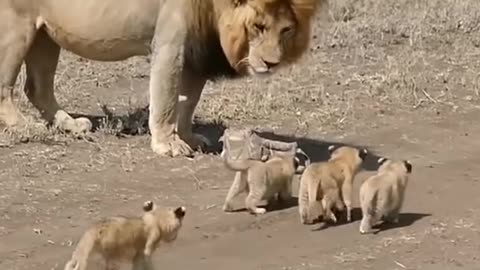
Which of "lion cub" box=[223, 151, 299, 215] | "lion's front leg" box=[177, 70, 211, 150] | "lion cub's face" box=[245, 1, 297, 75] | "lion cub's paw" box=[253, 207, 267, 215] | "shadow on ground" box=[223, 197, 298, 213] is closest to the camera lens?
"lion cub" box=[223, 151, 299, 215]

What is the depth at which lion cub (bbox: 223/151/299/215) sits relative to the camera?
6.81 meters

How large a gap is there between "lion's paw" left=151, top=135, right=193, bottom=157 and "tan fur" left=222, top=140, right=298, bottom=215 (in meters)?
1.15

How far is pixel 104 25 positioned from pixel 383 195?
2499 mm

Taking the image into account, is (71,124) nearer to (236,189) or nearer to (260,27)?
(260,27)

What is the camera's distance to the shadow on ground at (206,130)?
8.38 metres

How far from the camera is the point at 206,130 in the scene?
29.6 ft

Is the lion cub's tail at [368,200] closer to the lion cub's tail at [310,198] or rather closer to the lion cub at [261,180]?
the lion cub's tail at [310,198]

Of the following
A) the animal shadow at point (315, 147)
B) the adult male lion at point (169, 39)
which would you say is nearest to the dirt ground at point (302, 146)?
the animal shadow at point (315, 147)

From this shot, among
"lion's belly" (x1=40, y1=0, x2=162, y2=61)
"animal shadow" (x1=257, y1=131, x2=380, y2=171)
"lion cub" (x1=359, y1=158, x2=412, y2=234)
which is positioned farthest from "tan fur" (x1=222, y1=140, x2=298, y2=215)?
"lion's belly" (x1=40, y1=0, x2=162, y2=61)

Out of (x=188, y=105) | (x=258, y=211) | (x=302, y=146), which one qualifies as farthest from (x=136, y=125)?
(x=258, y=211)

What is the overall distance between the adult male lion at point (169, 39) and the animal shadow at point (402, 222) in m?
1.35

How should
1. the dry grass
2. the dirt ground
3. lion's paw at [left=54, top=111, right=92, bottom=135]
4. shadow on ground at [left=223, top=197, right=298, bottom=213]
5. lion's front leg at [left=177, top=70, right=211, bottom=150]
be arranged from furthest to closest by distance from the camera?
the dry grass → lion's paw at [left=54, top=111, right=92, bottom=135] → lion's front leg at [left=177, top=70, right=211, bottom=150] → shadow on ground at [left=223, top=197, right=298, bottom=213] → the dirt ground

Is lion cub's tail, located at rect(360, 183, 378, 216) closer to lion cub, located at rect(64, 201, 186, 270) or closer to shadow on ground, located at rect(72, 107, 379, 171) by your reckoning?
lion cub, located at rect(64, 201, 186, 270)

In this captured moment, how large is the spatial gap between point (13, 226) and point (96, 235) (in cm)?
142
